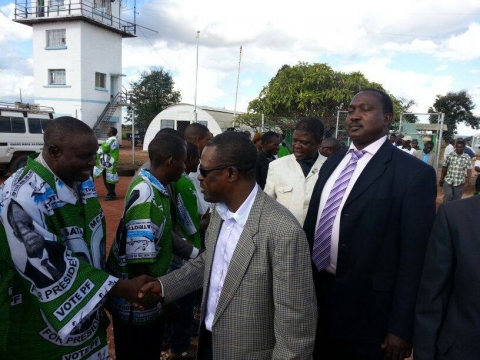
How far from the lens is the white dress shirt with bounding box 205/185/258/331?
189cm

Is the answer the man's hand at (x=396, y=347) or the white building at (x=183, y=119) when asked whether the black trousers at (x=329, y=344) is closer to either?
the man's hand at (x=396, y=347)

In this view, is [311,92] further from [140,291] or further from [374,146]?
[140,291]

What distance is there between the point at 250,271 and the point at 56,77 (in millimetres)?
28167

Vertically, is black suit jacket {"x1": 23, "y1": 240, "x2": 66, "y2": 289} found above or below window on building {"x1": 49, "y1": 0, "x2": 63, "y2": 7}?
below

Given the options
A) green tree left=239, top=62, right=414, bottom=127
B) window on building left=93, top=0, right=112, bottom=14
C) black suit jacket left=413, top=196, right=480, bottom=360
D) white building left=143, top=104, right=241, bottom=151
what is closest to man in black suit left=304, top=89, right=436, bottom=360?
black suit jacket left=413, top=196, right=480, bottom=360

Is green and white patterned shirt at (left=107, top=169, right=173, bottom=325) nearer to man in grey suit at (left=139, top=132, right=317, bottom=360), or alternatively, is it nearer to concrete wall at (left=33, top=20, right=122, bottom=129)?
man in grey suit at (left=139, top=132, right=317, bottom=360)

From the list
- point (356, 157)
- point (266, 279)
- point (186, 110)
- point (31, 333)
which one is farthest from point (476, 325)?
point (186, 110)

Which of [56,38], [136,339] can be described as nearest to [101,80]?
[56,38]

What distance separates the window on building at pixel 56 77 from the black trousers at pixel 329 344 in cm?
2690

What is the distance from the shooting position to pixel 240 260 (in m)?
1.78

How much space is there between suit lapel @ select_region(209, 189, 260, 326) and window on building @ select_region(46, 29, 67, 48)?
27707 millimetres

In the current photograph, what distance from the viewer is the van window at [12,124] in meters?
12.2

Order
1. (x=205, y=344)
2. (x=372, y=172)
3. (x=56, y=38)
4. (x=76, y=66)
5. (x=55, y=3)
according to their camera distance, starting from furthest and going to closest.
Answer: (x=56, y=38), (x=55, y=3), (x=76, y=66), (x=372, y=172), (x=205, y=344)

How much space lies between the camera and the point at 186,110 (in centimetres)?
2464
